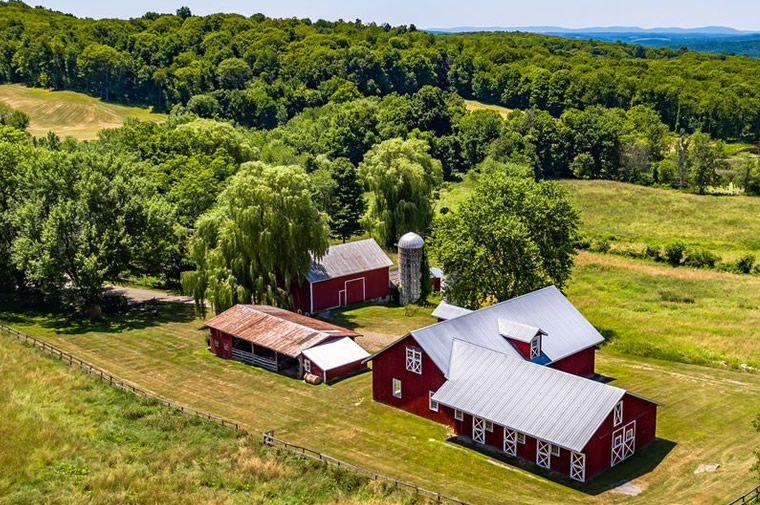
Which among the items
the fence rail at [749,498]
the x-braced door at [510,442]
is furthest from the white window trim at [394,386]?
the fence rail at [749,498]

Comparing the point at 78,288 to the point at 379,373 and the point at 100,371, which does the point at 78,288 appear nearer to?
the point at 100,371

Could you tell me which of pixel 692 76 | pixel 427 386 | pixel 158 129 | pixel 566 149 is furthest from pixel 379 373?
pixel 692 76

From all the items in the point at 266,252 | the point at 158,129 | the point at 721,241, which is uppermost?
the point at 158,129

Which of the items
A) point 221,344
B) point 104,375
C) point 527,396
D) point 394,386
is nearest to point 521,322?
point 394,386

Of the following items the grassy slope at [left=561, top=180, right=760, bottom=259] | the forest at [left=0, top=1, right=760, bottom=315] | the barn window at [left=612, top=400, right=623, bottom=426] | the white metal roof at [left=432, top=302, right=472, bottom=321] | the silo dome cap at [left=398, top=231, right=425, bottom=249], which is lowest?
the grassy slope at [left=561, top=180, right=760, bottom=259]

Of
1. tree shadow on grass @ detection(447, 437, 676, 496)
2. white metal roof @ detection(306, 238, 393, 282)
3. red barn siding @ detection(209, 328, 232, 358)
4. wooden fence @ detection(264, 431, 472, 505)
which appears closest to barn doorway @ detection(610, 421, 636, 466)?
tree shadow on grass @ detection(447, 437, 676, 496)

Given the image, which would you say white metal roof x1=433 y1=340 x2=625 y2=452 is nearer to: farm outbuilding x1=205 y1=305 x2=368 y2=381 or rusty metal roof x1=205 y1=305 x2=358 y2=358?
farm outbuilding x1=205 y1=305 x2=368 y2=381
